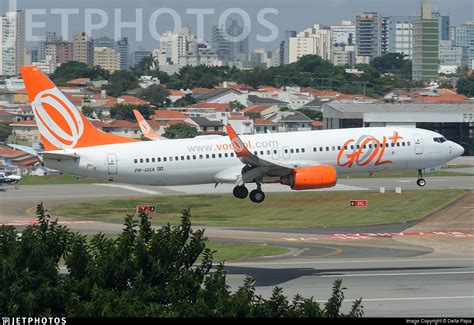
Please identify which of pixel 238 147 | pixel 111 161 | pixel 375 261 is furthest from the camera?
pixel 111 161

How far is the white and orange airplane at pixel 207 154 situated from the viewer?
86.8 meters

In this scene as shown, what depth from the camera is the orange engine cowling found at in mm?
86875

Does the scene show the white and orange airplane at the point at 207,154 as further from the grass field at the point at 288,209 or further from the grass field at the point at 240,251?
the grass field at the point at 288,209

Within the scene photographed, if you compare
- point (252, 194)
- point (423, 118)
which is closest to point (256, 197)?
point (252, 194)

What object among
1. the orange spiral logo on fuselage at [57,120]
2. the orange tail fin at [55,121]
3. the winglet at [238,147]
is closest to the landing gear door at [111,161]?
the orange tail fin at [55,121]

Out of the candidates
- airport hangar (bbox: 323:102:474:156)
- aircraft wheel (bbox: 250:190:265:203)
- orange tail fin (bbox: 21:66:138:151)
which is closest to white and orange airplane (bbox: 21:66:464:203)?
orange tail fin (bbox: 21:66:138:151)

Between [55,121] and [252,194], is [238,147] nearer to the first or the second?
[252,194]

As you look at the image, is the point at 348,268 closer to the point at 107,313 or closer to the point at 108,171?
the point at 108,171

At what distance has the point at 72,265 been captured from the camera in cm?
4794

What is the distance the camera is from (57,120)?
87562mm

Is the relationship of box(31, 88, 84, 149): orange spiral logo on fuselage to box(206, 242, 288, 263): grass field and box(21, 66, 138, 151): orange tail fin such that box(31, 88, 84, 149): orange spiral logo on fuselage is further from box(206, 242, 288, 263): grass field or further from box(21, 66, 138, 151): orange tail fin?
box(206, 242, 288, 263): grass field

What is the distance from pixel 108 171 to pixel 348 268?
19002mm

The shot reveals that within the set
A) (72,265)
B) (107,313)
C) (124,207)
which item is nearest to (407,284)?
(72,265)

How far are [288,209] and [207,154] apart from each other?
30.3 metres
